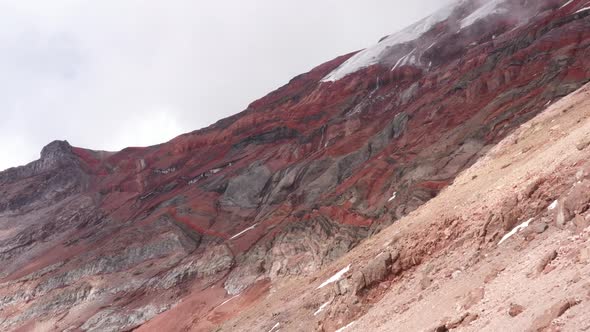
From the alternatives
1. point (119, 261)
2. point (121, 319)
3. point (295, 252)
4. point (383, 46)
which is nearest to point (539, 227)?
point (295, 252)

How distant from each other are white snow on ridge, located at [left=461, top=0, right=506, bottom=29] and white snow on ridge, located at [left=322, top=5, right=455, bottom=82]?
26.8ft

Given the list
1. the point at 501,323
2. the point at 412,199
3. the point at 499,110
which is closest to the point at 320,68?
the point at 499,110

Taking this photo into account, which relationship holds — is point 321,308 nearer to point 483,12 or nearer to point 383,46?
point 483,12

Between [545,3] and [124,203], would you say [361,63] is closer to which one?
[545,3]

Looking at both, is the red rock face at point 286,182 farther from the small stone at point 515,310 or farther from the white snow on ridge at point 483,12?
the small stone at point 515,310

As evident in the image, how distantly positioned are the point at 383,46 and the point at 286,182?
4168 cm

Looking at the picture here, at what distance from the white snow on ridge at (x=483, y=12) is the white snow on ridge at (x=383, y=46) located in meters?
8.18

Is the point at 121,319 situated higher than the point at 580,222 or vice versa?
the point at 580,222

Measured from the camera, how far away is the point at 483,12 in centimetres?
7838

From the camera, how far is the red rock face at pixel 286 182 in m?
41.5

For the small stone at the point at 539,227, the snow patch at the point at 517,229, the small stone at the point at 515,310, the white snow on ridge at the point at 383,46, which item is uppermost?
the white snow on ridge at the point at 383,46

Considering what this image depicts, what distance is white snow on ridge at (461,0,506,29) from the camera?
76000 millimetres

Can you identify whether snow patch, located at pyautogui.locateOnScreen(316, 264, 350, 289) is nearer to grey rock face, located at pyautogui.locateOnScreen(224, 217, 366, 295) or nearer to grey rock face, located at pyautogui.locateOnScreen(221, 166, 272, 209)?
grey rock face, located at pyautogui.locateOnScreen(224, 217, 366, 295)

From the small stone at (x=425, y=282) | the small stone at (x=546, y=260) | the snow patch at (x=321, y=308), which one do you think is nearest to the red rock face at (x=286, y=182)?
the snow patch at (x=321, y=308)
